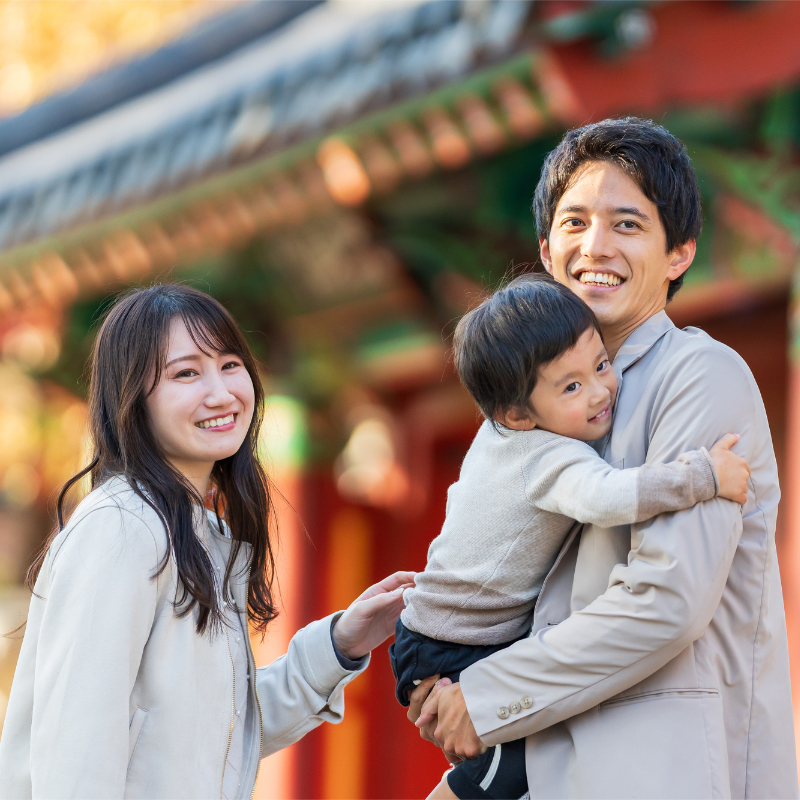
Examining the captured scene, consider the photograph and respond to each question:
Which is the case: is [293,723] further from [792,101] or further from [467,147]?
[792,101]

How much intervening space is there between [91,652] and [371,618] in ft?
2.16

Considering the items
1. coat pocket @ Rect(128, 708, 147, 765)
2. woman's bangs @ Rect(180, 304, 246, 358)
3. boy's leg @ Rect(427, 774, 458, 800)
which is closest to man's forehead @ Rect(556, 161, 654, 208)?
woman's bangs @ Rect(180, 304, 246, 358)

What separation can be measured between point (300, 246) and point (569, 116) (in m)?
1.76

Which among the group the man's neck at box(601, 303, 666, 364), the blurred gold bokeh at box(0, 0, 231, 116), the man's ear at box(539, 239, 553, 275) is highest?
the blurred gold bokeh at box(0, 0, 231, 116)

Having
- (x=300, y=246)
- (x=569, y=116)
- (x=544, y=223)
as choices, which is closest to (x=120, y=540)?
(x=544, y=223)

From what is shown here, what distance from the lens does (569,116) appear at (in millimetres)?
3141

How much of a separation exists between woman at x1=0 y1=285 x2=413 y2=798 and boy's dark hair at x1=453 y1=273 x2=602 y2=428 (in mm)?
505

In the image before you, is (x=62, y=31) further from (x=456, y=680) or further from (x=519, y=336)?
(x=456, y=680)

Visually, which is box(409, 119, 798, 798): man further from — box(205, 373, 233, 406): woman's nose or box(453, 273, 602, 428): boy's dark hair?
box(205, 373, 233, 406): woman's nose

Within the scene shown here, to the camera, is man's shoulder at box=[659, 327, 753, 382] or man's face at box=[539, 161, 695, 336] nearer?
man's shoulder at box=[659, 327, 753, 382]

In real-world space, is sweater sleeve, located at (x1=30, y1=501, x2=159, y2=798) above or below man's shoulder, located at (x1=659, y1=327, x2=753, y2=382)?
below

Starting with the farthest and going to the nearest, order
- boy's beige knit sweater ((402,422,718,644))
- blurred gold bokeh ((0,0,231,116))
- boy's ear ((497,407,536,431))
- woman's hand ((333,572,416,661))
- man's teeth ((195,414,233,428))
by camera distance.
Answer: blurred gold bokeh ((0,0,231,116)) → woman's hand ((333,572,416,661)) → man's teeth ((195,414,233,428)) → boy's ear ((497,407,536,431)) → boy's beige knit sweater ((402,422,718,644))

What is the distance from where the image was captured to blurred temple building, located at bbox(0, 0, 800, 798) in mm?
3098

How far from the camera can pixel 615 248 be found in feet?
5.85
